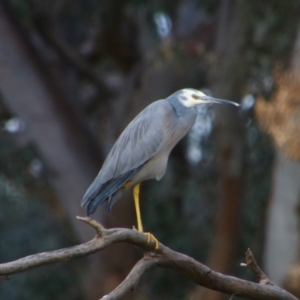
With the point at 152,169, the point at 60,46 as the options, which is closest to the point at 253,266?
the point at 152,169

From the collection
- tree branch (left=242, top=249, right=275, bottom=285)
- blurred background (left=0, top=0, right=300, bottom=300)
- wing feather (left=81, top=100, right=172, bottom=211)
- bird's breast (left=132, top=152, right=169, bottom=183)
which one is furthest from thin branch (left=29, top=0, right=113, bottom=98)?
tree branch (left=242, top=249, right=275, bottom=285)

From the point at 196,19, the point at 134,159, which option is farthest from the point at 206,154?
the point at 134,159

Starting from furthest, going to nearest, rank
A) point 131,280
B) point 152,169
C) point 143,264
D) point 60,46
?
point 60,46, point 152,169, point 143,264, point 131,280

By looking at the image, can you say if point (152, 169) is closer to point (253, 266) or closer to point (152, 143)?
point (152, 143)

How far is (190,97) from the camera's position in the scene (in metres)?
3.90

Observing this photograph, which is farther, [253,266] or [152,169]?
[152,169]

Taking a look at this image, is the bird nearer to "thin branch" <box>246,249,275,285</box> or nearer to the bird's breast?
the bird's breast

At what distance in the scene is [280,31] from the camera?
7562 millimetres

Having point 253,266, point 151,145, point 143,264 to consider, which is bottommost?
point 253,266

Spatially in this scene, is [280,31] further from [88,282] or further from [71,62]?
[88,282]

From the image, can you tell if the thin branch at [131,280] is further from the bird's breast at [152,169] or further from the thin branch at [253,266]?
the bird's breast at [152,169]

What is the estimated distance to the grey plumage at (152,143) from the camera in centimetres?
385

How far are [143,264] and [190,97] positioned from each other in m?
1.26

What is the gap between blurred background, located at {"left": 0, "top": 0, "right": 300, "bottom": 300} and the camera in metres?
7.00
